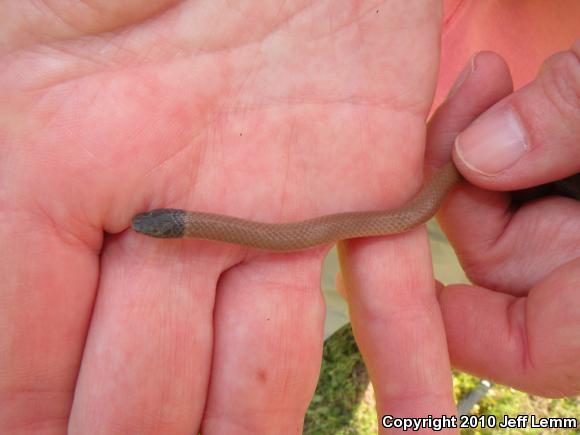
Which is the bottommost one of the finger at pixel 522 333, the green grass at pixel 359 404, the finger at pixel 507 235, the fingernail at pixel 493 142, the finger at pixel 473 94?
the green grass at pixel 359 404

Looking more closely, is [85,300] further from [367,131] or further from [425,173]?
[425,173]

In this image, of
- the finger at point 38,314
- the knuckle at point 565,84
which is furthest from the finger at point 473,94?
the finger at point 38,314

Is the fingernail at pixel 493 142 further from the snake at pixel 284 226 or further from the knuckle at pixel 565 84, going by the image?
the snake at pixel 284 226

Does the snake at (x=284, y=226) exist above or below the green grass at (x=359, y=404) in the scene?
above

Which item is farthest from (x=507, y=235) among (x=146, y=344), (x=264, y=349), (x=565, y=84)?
(x=146, y=344)

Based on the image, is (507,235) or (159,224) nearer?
(159,224)

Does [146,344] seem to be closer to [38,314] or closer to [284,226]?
[38,314]

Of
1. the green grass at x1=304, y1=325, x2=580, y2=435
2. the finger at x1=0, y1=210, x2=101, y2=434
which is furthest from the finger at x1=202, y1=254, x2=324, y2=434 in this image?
the green grass at x1=304, y1=325, x2=580, y2=435
